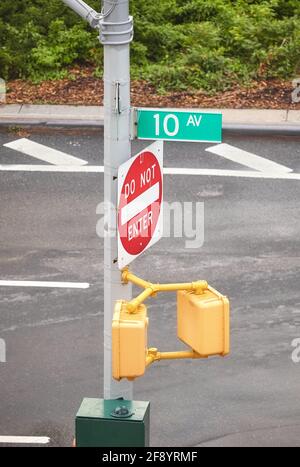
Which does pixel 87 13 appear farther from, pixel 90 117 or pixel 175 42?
pixel 175 42

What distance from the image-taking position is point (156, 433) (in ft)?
37.8

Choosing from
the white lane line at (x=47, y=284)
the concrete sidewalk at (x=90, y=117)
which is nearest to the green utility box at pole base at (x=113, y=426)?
the white lane line at (x=47, y=284)

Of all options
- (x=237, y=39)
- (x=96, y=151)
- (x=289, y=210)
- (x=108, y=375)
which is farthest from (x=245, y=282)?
(x=237, y=39)

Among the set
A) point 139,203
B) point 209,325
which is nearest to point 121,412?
point 209,325

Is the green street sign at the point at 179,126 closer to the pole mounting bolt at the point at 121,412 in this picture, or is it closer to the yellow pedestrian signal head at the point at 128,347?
the yellow pedestrian signal head at the point at 128,347

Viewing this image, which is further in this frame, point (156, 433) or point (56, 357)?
point (56, 357)

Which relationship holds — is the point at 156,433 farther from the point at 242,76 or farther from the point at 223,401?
the point at 242,76

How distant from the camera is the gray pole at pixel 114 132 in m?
8.16

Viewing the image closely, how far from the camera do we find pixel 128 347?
308 inches

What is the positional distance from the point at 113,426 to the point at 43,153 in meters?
10.3

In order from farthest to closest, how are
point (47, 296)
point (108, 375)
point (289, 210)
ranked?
point (289, 210) → point (47, 296) → point (108, 375)

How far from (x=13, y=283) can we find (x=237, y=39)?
8.33 metres

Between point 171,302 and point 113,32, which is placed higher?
point 113,32

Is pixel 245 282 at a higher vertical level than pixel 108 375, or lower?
lower
